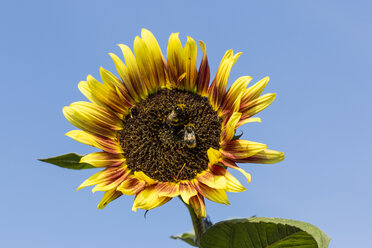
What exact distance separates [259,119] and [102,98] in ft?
5.09

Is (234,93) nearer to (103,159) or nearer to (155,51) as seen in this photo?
(155,51)

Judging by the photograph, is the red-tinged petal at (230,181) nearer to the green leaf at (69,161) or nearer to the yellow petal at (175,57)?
the yellow petal at (175,57)

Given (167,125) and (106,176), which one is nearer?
(106,176)

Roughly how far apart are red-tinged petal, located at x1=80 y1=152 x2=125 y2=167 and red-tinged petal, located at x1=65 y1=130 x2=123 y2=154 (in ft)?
0.16

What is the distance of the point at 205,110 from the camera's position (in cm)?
393

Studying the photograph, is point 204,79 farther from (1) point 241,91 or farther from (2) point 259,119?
(2) point 259,119

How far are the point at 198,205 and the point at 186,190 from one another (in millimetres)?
170

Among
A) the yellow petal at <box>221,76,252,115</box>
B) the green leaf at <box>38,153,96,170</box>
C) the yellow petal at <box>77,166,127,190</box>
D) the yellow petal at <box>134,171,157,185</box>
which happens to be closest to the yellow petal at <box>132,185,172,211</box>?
the yellow petal at <box>134,171,157,185</box>

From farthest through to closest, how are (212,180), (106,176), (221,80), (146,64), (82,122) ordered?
(146,64)
(82,122)
(221,80)
(106,176)
(212,180)

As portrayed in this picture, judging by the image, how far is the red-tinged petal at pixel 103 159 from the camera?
12.1 ft

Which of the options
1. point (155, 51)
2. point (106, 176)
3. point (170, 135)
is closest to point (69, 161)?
point (106, 176)

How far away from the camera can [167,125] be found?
13.0ft

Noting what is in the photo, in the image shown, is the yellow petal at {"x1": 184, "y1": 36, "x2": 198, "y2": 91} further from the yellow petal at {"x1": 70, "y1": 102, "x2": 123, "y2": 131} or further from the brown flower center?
the yellow petal at {"x1": 70, "y1": 102, "x2": 123, "y2": 131}

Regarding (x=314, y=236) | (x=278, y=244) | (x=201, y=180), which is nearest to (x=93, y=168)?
(x=201, y=180)
